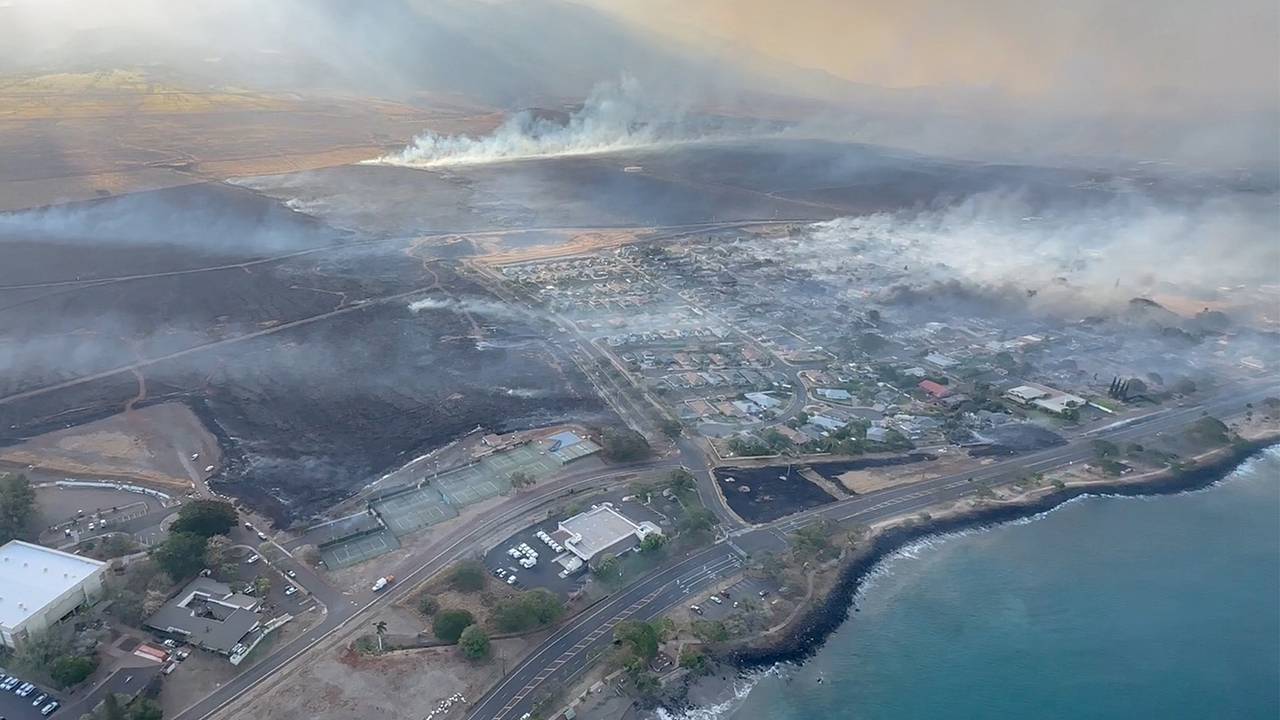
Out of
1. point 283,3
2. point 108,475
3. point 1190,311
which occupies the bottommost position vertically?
point 108,475

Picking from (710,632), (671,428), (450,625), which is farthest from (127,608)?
(671,428)

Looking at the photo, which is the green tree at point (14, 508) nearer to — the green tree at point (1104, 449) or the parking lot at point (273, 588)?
the parking lot at point (273, 588)

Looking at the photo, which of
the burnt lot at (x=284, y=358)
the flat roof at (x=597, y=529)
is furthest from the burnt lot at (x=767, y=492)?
the burnt lot at (x=284, y=358)

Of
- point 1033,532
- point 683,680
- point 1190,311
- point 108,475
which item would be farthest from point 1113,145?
point 108,475

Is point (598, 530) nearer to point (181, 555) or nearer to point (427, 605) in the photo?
point (427, 605)

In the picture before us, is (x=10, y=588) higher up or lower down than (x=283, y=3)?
lower down

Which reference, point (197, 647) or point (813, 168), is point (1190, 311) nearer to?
point (813, 168)
